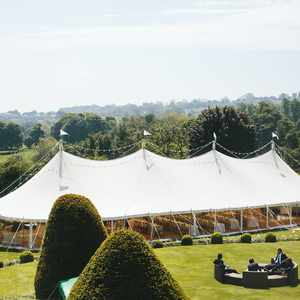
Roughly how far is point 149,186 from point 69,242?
19851 millimetres

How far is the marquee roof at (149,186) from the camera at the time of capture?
37.2 m

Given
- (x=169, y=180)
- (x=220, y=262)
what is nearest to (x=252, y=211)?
(x=169, y=180)

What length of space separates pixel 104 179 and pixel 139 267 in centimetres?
2656

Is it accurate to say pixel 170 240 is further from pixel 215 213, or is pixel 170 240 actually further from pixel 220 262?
pixel 220 262

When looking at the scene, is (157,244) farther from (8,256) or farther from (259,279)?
(259,279)

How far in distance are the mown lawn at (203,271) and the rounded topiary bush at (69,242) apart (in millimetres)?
4766

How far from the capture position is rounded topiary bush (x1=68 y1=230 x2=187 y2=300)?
44.0 feet

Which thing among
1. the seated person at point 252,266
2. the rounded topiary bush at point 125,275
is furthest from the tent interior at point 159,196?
the rounded topiary bush at point 125,275

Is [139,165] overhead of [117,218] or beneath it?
overhead

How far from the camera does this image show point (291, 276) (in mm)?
24203

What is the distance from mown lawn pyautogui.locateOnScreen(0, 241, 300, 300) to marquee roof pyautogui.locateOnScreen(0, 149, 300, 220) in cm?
488

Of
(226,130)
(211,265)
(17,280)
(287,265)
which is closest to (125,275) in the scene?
(287,265)

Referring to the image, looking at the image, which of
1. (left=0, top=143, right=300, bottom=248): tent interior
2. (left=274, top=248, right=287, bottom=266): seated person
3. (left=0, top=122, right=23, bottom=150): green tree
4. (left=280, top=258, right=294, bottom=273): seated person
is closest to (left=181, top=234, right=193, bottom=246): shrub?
(left=0, top=143, right=300, bottom=248): tent interior

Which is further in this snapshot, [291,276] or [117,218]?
[117,218]
